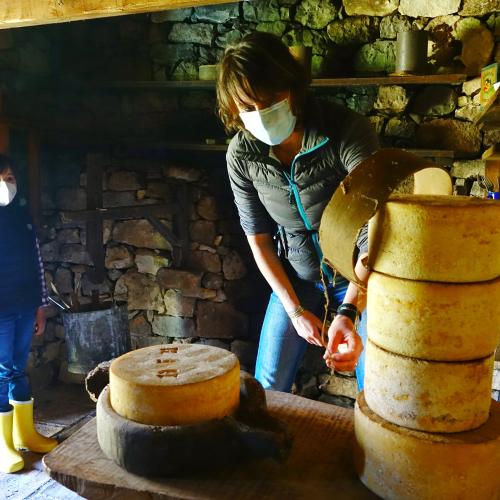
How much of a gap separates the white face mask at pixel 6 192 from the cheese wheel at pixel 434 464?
8.34 feet

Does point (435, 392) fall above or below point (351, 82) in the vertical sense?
below

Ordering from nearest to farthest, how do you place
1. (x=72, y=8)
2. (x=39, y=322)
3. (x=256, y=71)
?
(x=256, y=71), (x=72, y=8), (x=39, y=322)

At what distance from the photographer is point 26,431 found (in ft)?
10.3

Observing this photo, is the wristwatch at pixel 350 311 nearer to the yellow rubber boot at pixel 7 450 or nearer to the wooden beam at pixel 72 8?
the wooden beam at pixel 72 8

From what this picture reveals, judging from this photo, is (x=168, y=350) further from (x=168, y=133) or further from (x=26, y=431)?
(x=168, y=133)

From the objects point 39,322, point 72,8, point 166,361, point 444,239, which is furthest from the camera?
point 39,322

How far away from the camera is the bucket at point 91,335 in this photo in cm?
348

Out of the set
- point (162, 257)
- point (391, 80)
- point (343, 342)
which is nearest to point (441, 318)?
point (343, 342)

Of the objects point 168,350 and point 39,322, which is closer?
point 168,350

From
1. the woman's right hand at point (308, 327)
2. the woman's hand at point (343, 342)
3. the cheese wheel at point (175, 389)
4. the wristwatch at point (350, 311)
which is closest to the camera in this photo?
the cheese wheel at point (175, 389)

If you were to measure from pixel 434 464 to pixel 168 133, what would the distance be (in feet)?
11.1

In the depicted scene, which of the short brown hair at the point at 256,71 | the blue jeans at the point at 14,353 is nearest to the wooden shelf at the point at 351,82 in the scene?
the short brown hair at the point at 256,71

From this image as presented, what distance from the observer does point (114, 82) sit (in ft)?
12.4

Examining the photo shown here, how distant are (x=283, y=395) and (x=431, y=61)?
2558 millimetres
